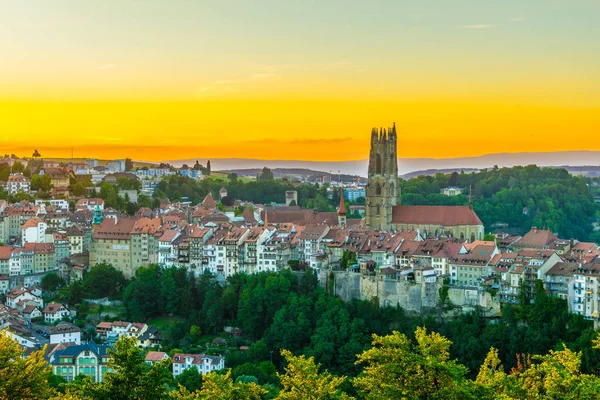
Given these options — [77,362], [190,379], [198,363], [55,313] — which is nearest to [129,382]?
[190,379]

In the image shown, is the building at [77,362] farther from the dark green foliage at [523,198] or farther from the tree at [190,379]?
the dark green foliage at [523,198]

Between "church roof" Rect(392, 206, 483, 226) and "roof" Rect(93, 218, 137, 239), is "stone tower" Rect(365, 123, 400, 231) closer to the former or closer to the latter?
"church roof" Rect(392, 206, 483, 226)

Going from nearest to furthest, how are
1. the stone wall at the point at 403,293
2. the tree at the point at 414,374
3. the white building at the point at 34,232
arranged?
the tree at the point at 414,374
the stone wall at the point at 403,293
the white building at the point at 34,232

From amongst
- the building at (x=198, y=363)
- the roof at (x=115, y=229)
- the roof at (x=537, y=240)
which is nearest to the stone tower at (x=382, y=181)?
the roof at (x=537, y=240)

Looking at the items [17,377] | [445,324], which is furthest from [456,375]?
[445,324]

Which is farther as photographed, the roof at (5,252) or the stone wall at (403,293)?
the roof at (5,252)

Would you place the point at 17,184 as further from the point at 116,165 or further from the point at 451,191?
the point at 451,191

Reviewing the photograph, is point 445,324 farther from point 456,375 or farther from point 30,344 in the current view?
point 456,375
